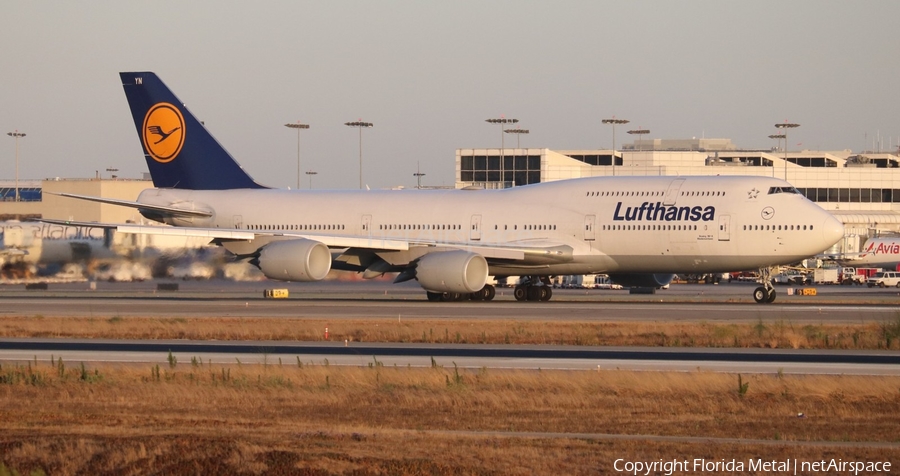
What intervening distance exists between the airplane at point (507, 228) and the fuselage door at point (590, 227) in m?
0.04

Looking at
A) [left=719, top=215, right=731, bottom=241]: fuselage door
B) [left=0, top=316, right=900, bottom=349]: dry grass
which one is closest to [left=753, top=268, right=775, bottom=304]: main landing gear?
[left=719, top=215, right=731, bottom=241]: fuselage door

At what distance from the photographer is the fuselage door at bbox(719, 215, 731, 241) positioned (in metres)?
41.3

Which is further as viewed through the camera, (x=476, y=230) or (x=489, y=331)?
(x=476, y=230)

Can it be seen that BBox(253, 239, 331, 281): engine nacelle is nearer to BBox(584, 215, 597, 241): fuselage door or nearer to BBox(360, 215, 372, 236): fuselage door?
BBox(360, 215, 372, 236): fuselage door

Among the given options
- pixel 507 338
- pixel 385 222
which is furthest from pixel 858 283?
pixel 507 338

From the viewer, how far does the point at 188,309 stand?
132ft

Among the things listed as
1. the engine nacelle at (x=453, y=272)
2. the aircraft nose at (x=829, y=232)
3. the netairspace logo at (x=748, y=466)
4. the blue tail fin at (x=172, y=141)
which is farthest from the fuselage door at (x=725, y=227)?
the netairspace logo at (x=748, y=466)

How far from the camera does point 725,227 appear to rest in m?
41.3

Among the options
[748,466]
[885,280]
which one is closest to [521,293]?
[748,466]

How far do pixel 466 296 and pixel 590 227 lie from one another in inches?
234

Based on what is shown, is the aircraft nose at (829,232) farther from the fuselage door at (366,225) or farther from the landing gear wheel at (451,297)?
the fuselage door at (366,225)

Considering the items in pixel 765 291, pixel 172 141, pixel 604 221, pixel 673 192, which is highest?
pixel 172 141

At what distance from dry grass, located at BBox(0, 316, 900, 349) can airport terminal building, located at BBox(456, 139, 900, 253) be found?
6779 cm

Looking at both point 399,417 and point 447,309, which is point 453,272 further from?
point 399,417
